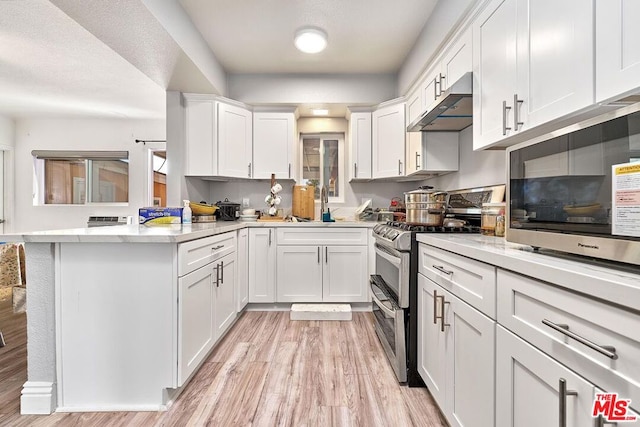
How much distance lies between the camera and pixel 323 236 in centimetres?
314

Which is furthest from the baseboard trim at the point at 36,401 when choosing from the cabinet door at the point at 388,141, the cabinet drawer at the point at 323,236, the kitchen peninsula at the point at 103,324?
the cabinet door at the point at 388,141

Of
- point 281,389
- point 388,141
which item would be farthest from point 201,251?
point 388,141

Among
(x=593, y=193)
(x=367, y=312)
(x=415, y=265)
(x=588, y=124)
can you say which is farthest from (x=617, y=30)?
(x=367, y=312)

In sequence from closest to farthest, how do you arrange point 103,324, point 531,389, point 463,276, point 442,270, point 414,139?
point 531,389 < point 463,276 < point 442,270 < point 103,324 < point 414,139

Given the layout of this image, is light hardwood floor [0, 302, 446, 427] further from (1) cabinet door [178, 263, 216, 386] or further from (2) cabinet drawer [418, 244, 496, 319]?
(2) cabinet drawer [418, 244, 496, 319]

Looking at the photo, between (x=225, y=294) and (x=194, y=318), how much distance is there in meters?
0.62

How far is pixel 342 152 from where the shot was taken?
3.94 meters

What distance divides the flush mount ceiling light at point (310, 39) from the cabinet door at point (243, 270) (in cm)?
174

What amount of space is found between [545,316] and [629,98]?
714 millimetres

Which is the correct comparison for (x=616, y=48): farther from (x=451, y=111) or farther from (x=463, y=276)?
(x=451, y=111)

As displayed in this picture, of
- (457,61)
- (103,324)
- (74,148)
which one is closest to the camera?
(103,324)

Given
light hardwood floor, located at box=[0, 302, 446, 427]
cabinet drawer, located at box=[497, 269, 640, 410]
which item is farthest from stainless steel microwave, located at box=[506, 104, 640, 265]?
light hardwood floor, located at box=[0, 302, 446, 427]

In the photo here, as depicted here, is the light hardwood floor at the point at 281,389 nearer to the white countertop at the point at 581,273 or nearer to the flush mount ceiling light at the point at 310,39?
the white countertop at the point at 581,273

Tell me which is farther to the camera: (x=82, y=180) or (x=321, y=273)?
(x=82, y=180)
